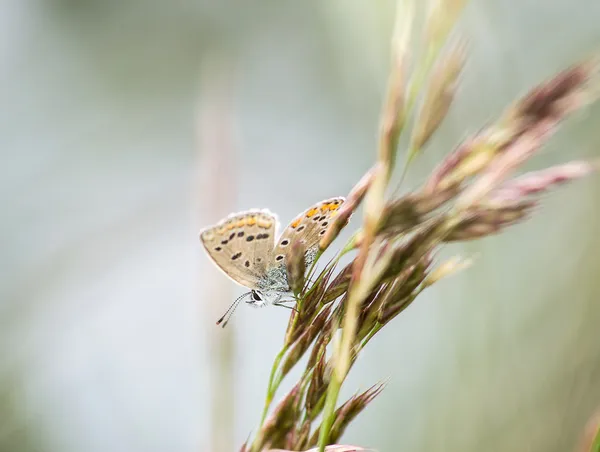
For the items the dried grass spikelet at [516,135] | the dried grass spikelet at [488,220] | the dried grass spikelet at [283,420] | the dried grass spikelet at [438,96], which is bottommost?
the dried grass spikelet at [283,420]

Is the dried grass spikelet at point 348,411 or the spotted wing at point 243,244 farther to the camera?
the spotted wing at point 243,244

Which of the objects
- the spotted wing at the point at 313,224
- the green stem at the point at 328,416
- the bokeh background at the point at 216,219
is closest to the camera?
the green stem at the point at 328,416

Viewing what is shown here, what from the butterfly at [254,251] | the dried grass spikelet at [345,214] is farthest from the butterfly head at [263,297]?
the dried grass spikelet at [345,214]

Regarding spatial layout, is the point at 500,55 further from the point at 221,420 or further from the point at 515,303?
the point at 221,420

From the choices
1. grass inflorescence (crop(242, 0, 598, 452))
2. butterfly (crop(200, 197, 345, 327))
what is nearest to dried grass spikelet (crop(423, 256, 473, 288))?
grass inflorescence (crop(242, 0, 598, 452))

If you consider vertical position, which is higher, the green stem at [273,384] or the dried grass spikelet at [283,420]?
the green stem at [273,384]

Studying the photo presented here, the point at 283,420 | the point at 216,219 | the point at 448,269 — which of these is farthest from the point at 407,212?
the point at 216,219

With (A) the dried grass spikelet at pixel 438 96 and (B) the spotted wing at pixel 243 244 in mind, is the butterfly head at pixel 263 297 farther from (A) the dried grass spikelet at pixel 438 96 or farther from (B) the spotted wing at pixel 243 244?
(A) the dried grass spikelet at pixel 438 96

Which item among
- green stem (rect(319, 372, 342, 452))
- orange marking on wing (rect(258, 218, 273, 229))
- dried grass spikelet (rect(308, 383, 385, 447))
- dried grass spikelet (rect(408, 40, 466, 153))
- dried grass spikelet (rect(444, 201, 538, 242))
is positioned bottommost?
dried grass spikelet (rect(308, 383, 385, 447))

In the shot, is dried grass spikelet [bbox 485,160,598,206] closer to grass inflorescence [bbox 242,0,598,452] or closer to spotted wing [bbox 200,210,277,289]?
grass inflorescence [bbox 242,0,598,452]
